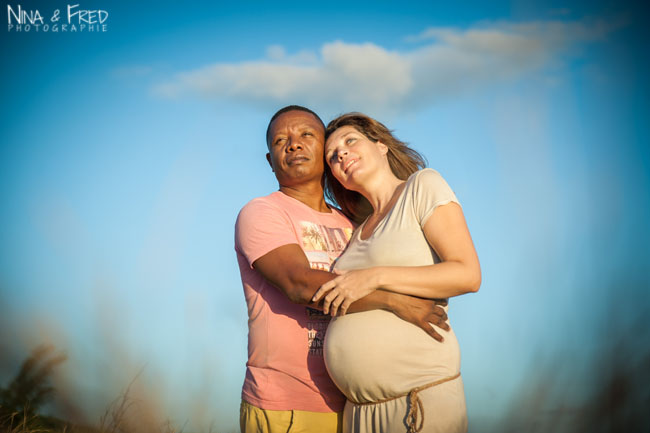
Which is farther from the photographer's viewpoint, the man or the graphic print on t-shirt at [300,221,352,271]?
the graphic print on t-shirt at [300,221,352,271]

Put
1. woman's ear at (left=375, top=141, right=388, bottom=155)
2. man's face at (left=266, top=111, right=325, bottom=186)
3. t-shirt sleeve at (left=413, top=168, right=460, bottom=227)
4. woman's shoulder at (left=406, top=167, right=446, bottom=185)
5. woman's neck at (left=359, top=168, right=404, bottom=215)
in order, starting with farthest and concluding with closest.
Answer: man's face at (left=266, top=111, right=325, bottom=186), woman's ear at (left=375, top=141, right=388, bottom=155), woman's neck at (left=359, top=168, right=404, bottom=215), woman's shoulder at (left=406, top=167, right=446, bottom=185), t-shirt sleeve at (left=413, top=168, right=460, bottom=227)

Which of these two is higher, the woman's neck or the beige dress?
the woman's neck

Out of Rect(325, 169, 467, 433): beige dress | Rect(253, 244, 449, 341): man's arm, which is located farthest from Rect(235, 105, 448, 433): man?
Rect(325, 169, 467, 433): beige dress

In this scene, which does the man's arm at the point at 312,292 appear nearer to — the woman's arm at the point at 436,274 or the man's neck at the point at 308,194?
the woman's arm at the point at 436,274

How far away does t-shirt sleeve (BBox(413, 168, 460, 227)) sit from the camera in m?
3.17

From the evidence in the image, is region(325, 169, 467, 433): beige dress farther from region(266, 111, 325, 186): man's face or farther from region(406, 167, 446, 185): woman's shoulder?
region(266, 111, 325, 186): man's face

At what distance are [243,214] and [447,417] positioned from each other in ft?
6.54

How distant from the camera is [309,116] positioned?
15.1 ft

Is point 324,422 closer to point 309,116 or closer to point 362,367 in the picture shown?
point 362,367

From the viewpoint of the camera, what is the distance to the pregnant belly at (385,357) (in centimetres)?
295

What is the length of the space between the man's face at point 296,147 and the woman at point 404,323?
41.1 inches

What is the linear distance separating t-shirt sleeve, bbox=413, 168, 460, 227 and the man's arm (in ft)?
1.62

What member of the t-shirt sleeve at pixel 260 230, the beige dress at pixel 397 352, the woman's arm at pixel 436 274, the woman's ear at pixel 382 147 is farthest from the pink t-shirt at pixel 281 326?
the woman's ear at pixel 382 147

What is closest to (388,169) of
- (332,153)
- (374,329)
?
(332,153)
